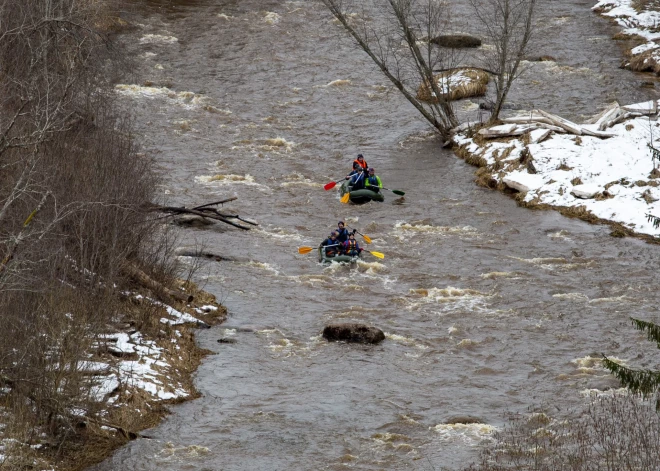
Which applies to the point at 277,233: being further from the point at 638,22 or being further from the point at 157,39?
the point at 638,22

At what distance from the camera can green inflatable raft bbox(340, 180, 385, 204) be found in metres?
25.9

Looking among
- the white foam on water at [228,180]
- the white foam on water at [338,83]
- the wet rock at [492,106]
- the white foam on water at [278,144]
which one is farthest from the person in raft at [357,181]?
the white foam on water at [338,83]

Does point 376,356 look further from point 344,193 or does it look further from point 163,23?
point 163,23

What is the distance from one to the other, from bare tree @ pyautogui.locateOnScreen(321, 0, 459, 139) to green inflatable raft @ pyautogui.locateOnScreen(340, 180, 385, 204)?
5.25 m

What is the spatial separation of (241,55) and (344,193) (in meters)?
13.1

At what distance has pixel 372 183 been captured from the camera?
1033 inches

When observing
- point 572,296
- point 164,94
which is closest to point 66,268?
point 572,296

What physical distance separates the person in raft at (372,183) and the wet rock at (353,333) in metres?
8.95

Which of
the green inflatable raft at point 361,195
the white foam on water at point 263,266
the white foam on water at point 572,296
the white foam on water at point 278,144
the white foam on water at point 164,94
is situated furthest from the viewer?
the white foam on water at point 164,94

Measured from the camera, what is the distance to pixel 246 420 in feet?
47.8

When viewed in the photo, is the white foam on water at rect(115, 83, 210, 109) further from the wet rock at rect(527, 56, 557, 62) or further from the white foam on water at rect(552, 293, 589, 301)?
the white foam on water at rect(552, 293, 589, 301)

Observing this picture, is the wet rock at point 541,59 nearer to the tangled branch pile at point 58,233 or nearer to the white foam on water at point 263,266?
the white foam on water at point 263,266

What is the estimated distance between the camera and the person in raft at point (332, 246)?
71.1ft

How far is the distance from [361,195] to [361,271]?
4731 mm
